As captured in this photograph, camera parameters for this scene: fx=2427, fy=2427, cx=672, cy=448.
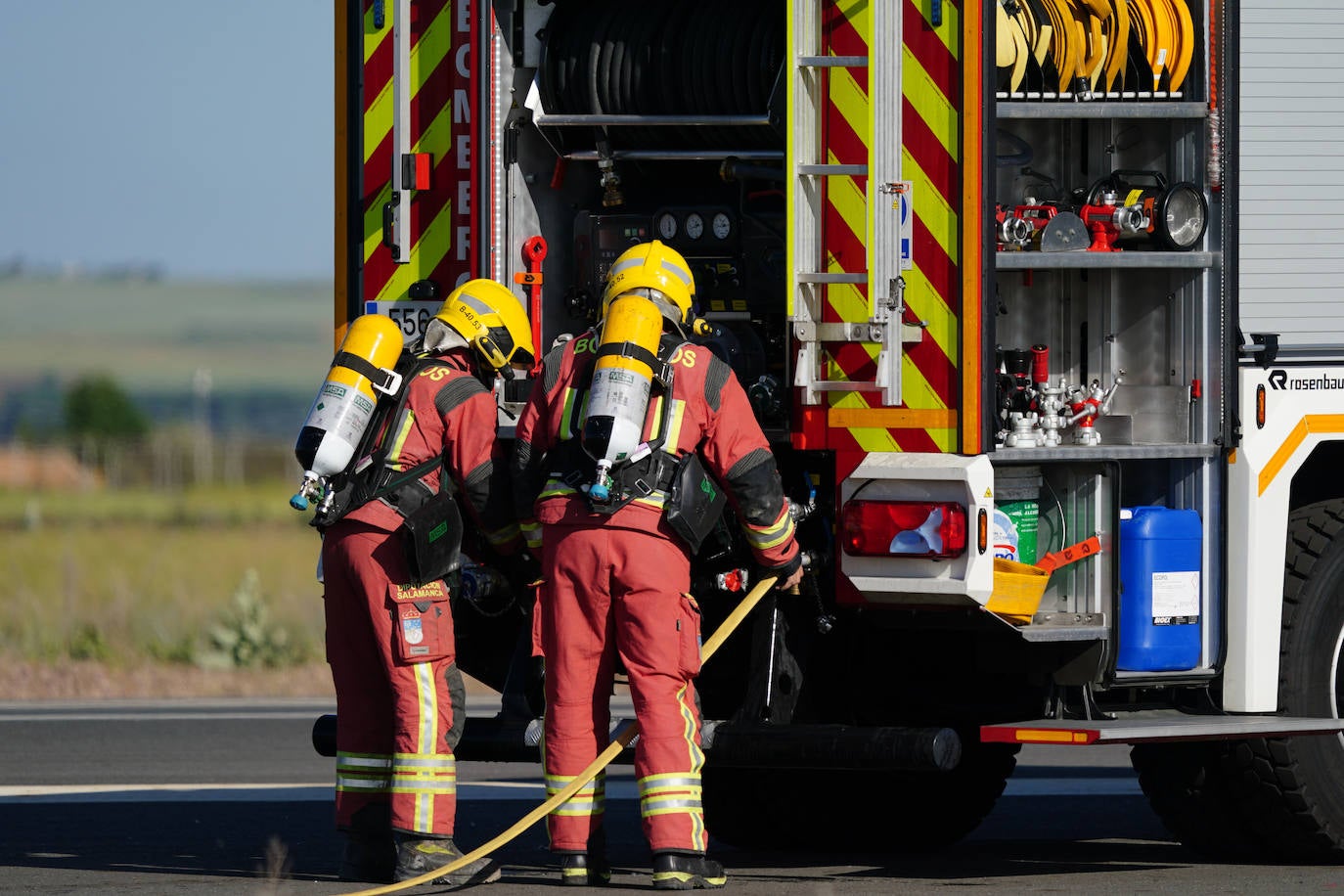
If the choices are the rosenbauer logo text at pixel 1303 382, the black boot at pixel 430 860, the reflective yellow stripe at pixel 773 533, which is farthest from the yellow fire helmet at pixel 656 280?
the rosenbauer logo text at pixel 1303 382

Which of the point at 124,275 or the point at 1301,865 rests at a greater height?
the point at 124,275

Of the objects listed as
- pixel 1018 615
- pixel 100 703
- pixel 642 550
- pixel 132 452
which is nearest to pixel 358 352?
pixel 642 550

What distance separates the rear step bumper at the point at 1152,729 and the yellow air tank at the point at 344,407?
6.48 ft

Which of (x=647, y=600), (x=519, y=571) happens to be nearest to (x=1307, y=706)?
(x=647, y=600)

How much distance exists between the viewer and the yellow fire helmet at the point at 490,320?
285 inches

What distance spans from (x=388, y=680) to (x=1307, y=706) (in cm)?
274

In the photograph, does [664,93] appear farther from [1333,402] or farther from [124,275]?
[124,275]

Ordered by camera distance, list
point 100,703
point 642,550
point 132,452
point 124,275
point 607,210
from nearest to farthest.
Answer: point 642,550
point 607,210
point 100,703
point 132,452
point 124,275

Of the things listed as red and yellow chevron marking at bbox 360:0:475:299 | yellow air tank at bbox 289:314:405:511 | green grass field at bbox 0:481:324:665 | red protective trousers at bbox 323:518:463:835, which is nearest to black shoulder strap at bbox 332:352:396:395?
yellow air tank at bbox 289:314:405:511

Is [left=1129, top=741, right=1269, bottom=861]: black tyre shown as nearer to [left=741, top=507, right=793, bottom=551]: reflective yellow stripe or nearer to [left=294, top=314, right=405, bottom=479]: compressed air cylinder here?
[left=741, top=507, right=793, bottom=551]: reflective yellow stripe

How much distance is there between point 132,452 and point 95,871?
4075 cm

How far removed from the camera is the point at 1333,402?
729 centimetres

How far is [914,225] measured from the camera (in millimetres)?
6738

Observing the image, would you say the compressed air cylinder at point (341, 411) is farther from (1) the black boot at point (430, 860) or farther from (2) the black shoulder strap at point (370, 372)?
(1) the black boot at point (430, 860)
